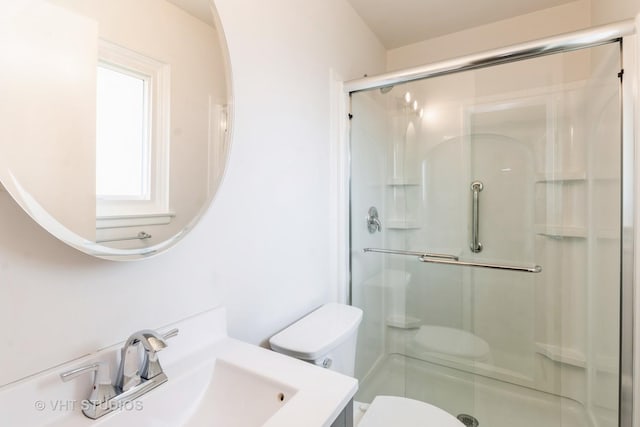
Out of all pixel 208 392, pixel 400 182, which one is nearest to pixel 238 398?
pixel 208 392

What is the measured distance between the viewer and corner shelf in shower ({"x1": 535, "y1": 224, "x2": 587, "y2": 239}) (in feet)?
5.44

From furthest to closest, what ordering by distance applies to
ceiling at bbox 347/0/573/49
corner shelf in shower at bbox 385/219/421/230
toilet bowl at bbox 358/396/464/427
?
corner shelf in shower at bbox 385/219/421/230 < ceiling at bbox 347/0/573/49 < toilet bowl at bbox 358/396/464/427

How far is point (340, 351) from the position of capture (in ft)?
3.94

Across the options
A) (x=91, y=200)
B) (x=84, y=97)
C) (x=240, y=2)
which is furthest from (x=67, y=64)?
(x=240, y=2)

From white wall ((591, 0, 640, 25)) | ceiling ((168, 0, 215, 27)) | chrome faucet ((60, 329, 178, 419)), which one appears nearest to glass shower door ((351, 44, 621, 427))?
white wall ((591, 0, 640, 25))

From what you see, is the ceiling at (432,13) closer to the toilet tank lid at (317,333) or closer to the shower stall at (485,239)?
the shower stall at (485,239)

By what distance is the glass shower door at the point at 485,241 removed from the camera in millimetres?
1663

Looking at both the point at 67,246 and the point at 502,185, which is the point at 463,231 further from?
the point at 67,246

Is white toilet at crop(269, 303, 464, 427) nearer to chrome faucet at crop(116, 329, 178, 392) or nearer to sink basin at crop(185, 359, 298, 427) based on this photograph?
sink basin at crop(185, 359, 298, 427)

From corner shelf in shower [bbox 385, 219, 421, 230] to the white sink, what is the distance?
1.35 metres

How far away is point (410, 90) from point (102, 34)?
5.40ft

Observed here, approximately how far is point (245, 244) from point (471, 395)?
1.64 meters

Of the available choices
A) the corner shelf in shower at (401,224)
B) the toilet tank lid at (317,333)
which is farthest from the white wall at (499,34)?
the toilet tank lid at (317,333)

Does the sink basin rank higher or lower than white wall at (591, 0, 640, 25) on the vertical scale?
lower
